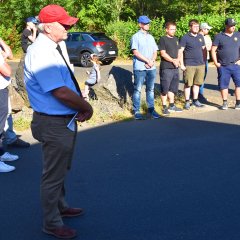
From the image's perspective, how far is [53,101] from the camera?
3740mm

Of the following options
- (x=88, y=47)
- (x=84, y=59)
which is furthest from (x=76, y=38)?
(x=84, y=59)

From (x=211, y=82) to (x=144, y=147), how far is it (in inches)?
295

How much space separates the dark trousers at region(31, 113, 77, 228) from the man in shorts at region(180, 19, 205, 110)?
20.0ft

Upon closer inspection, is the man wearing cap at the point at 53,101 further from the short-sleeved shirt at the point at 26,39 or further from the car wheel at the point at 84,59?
the car wheel at the point at 84,59

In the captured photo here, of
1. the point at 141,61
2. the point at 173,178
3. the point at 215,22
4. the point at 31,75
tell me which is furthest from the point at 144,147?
the point at 215,22

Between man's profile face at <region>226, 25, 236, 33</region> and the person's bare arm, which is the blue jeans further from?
the person's bare arm

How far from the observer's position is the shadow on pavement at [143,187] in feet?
14.0

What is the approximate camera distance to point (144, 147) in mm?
7016

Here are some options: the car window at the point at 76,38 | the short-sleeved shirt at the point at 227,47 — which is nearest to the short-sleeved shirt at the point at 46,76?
the short-sleeved shirt at the point at 227,47

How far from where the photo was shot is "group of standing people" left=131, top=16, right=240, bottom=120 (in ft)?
29.2

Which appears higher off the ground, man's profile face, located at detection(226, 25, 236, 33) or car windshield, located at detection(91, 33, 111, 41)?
man's profile face, located at detection(226, 25, 236, 33)

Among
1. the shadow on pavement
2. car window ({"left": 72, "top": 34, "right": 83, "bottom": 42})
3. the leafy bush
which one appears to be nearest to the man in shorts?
the shadow on pavement

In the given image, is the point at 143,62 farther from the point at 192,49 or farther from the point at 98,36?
the point at 98,36

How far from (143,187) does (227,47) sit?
5.16 m
